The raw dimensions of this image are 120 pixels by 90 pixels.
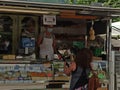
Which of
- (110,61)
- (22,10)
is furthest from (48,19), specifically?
(110,61)

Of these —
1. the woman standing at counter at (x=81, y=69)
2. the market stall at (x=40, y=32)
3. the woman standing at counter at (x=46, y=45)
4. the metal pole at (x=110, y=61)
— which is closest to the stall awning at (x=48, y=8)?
the market stall at (x=40, y=32)

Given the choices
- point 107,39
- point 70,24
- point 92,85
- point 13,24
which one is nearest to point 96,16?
point 107,39

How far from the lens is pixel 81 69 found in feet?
24.4

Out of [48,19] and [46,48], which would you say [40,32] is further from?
[48,19]

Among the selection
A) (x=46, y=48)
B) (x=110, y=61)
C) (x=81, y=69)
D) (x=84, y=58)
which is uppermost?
(x=84, y=58)

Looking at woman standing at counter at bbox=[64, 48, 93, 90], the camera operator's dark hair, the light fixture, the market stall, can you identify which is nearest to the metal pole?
the market stall

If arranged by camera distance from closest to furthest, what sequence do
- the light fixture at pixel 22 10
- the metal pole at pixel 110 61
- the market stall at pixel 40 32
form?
the light fixture at pixel 22 10
the market stall at pixel 40 32
the metal pole at pixel 110 61

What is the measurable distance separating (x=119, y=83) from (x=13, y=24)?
3509mm

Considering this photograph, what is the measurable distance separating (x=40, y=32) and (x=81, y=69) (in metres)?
3.93

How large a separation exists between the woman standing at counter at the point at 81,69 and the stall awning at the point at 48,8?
1.99 meters

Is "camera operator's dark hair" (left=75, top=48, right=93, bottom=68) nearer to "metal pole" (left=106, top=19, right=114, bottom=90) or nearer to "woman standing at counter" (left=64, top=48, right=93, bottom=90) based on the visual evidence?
"woman standing at counter" (left=64, top=48, right=93, bottom=90)

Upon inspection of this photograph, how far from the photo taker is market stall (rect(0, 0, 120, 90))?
929cm

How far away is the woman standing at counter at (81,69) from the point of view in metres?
7.32

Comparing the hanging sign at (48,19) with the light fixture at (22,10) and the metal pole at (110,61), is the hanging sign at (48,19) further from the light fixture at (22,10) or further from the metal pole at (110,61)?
the metal pole at (110,61)
